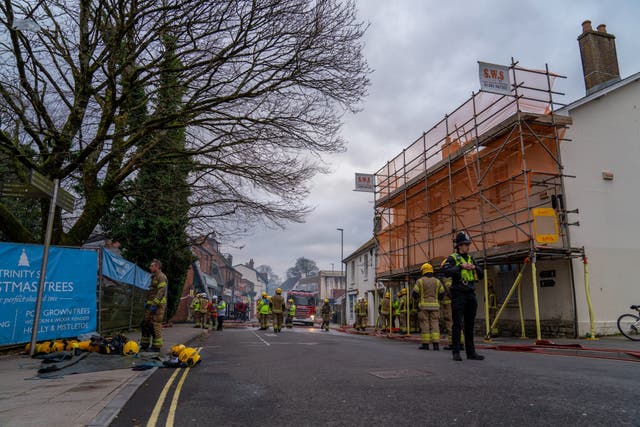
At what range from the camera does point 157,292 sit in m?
9.30

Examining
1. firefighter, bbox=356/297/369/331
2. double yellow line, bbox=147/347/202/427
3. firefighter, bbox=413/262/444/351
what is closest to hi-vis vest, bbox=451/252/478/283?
firefighter, bbox=413/262/444/351

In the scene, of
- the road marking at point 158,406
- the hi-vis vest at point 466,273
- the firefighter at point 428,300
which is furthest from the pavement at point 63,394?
the firefighter at point 428,300

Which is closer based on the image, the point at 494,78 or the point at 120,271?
the point at 120,271

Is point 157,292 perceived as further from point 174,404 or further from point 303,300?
point 303,300

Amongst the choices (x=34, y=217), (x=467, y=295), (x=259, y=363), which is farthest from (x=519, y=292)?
(x=34, y=217)

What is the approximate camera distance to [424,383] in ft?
17.5

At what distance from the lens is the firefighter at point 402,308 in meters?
17.9

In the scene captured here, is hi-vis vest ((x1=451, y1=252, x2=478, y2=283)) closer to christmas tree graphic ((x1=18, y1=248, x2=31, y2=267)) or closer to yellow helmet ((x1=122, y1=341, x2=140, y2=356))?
yellow helmet ((x1=122, y1=341, x2=140, y2=356))

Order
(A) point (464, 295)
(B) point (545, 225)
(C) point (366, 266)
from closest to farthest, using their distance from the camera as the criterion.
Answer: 1. (A) point (464, 295)
2. (B) point (545, 225)
3. (C) point (366, 266)

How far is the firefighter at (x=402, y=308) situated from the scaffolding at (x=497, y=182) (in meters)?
1.40

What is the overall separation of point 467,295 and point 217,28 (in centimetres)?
764

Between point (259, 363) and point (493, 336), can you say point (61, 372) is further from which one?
point (493, 336)

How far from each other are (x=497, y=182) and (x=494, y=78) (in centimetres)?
346

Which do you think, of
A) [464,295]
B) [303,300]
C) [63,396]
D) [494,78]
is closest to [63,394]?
[63,396]
